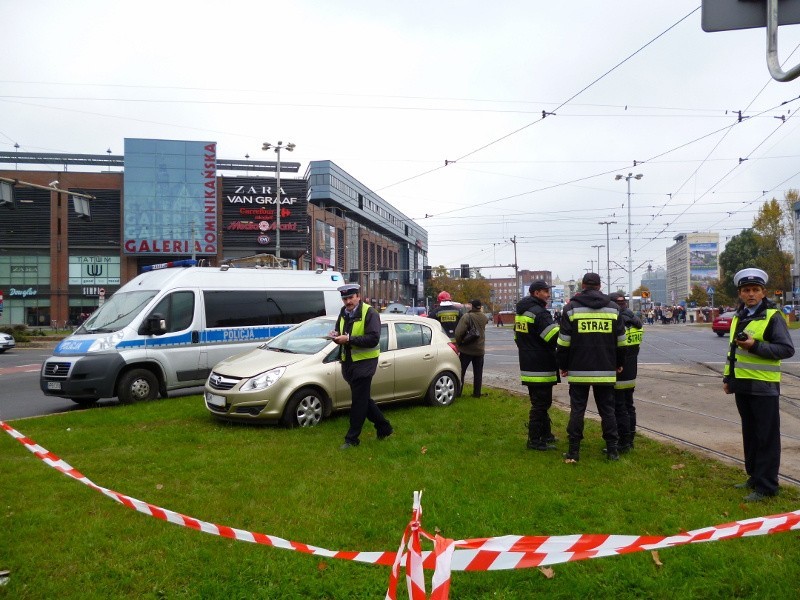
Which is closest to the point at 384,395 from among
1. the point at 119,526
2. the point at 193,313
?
the point at 193,313

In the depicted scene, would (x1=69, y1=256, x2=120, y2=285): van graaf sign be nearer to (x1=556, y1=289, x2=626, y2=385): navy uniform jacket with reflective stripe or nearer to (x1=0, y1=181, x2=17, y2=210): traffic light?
(x1=0, y1=181, x2=17, y2=210): traffic light

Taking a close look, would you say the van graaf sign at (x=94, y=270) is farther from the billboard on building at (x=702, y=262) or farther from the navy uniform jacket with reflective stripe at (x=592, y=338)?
the billboard on building at (x=702, y=262)

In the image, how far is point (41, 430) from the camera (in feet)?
26.1

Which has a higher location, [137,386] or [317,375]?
[317,375]

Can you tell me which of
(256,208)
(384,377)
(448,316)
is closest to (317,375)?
(384,377)

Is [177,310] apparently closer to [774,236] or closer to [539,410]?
[539,410]

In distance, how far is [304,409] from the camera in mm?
7859

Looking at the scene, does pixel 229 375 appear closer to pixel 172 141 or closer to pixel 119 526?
pixel 119 526

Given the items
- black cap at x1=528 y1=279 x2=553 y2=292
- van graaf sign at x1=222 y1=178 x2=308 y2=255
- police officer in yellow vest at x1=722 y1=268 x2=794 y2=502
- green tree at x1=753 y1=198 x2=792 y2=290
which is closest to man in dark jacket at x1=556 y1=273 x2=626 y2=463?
black cap at x1=528 y1=279 x2=553 y2=292

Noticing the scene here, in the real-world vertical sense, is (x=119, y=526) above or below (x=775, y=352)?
below

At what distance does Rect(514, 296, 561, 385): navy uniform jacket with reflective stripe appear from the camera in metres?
6.55

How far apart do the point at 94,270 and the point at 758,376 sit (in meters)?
57.6

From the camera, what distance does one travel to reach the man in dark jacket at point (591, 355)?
5.96 meters

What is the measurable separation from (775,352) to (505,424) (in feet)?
12.3
